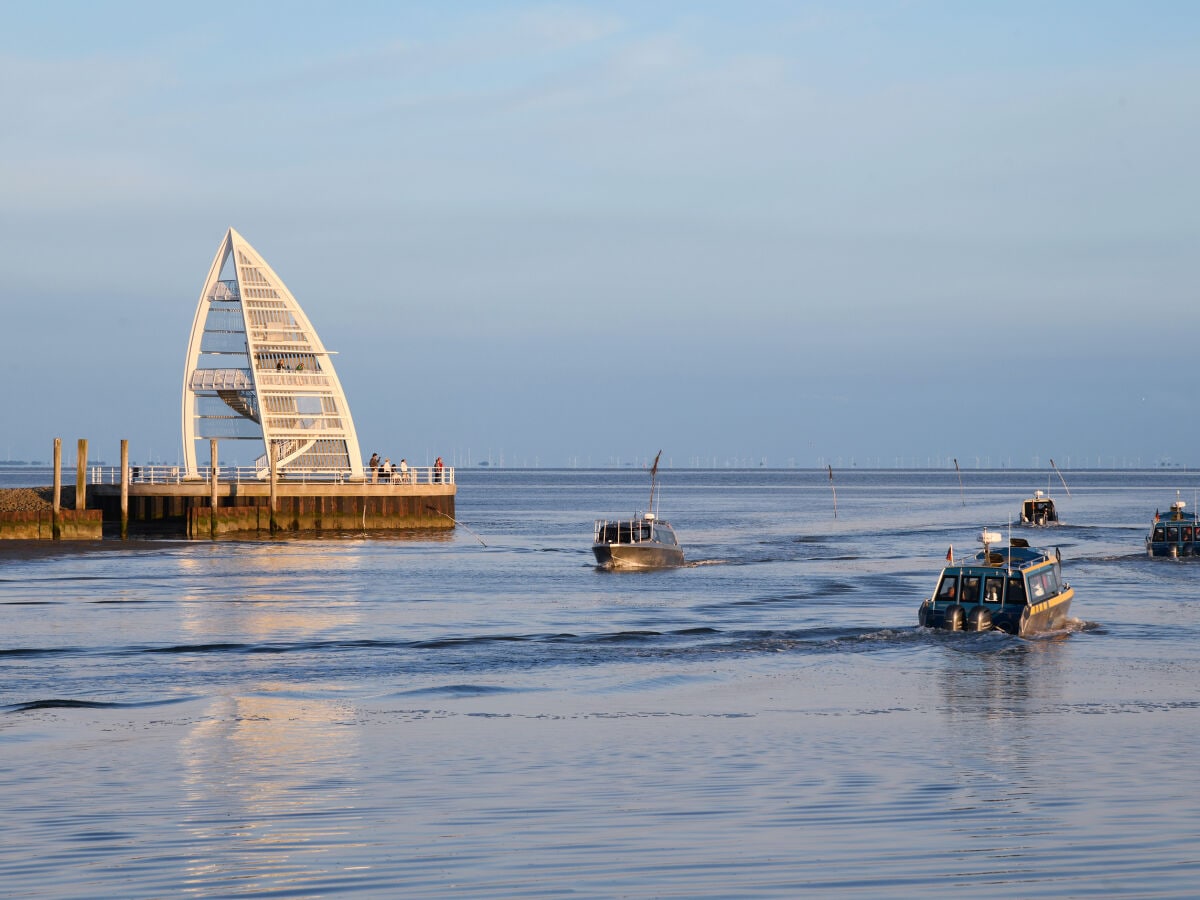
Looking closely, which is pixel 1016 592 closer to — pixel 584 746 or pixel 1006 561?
pixel 1006 561

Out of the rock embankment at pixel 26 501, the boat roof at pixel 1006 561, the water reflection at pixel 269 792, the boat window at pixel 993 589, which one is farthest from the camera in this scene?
the rock embankment at pixel 26 501

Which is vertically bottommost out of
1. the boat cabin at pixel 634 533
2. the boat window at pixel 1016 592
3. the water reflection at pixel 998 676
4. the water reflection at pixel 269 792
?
the water reflection at pixel 998 676

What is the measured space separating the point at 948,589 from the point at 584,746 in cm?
1750

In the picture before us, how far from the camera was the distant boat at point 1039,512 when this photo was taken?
9581 cm

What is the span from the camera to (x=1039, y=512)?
96312 millimetres

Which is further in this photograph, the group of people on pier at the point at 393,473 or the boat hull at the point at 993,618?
the group of people on pier at the point at 393,473

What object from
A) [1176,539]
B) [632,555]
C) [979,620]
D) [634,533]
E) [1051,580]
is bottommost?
[979,620]

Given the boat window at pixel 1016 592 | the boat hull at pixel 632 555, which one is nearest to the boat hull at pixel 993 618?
the boat window at pixel 1016 592

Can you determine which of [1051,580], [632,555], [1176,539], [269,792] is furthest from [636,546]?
[269,792]

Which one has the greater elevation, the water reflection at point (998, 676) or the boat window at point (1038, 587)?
the boat window at point (1038, 587)

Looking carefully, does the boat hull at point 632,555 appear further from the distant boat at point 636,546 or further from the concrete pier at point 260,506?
the concrete pier at point 260,506

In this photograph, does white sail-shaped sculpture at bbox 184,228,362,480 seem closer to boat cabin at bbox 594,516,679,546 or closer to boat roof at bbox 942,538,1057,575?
boat cabin at bbox 594,516,679,546

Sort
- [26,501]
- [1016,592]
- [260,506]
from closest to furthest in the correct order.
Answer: [1016,592], [260,506], [26,501]

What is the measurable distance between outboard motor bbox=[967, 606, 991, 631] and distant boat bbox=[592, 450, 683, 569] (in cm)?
2230
